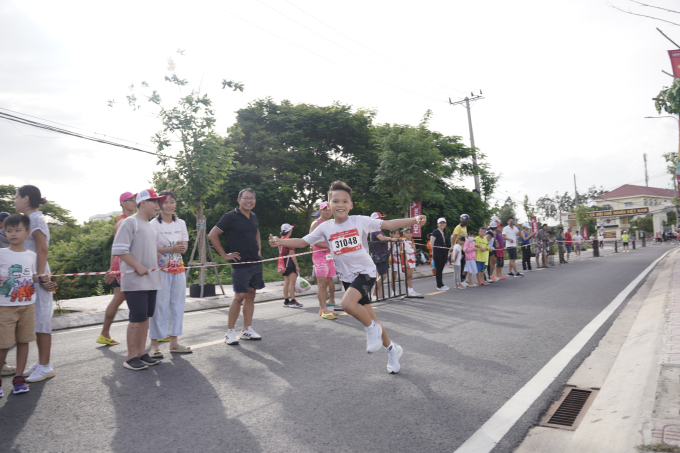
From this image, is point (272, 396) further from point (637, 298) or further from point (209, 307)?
point (637, 298)

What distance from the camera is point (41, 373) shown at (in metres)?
4.71

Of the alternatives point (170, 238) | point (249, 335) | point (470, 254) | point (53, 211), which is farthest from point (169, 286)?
point (53, 211)

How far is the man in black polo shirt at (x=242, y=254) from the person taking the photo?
6230 millimetres

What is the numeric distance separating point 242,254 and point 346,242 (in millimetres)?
2042

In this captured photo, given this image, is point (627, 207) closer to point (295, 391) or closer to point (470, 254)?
point (470, 254)

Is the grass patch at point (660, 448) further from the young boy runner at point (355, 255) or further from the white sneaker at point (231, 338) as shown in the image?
the white sneaker at point (231, 338)

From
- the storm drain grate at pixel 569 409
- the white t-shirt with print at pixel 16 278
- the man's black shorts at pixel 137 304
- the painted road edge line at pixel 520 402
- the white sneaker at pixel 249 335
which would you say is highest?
the white t-shirt with print at pixel 16 278

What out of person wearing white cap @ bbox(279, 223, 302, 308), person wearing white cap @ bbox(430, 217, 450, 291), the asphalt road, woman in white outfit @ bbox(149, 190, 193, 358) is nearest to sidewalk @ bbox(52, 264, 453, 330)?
the asphalt road

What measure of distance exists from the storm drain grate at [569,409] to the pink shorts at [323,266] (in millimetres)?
5418

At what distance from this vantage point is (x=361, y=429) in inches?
128

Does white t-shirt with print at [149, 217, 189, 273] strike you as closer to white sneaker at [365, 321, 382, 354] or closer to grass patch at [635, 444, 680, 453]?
white sneaker at [365, 321, 382, 354]

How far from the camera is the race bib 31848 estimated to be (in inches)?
189

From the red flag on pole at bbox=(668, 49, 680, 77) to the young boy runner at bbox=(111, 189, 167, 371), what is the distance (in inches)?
394

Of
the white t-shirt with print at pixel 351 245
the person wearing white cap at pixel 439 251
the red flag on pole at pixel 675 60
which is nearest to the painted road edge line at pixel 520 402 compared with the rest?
the white t-shirt with print at pixel 351 245
